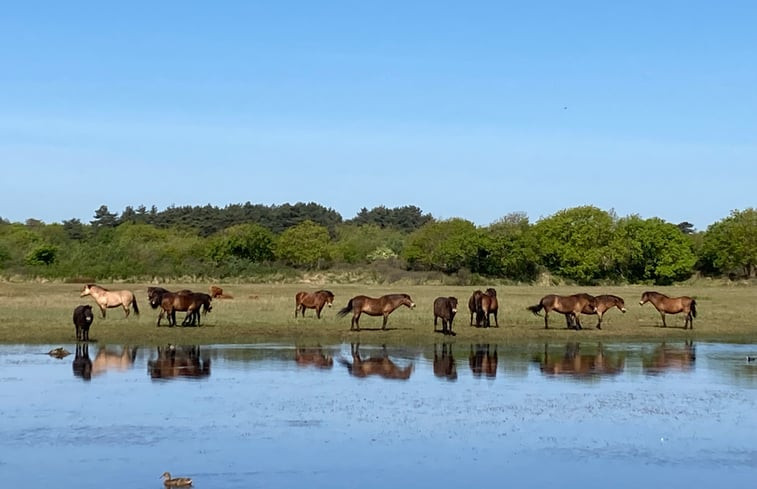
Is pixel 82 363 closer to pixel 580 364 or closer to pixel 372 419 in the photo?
pixel 372 419

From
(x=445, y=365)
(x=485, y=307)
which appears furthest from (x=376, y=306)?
(x=445, y=365)

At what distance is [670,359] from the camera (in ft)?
77.6

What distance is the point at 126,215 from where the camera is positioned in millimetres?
134750

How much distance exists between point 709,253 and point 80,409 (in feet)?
224

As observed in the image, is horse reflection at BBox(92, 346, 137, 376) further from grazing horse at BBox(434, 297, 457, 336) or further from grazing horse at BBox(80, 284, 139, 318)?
grazing horse at BBox(434, 297, 457, 336)

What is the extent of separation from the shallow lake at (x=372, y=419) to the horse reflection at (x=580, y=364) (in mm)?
92

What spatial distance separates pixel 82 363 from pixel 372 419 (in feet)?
27.4

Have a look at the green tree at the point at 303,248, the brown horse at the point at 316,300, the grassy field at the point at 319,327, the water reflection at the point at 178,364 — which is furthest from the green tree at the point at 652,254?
the water reflection at the point at 178,364

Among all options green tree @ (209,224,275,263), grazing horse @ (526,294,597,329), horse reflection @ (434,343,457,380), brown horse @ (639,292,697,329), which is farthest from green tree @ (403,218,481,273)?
horse reflection @ (434,343,457,380)

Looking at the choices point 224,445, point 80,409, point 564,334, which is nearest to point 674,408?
point 224,445

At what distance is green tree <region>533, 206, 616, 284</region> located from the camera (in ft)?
241

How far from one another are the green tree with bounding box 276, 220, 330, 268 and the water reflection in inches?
2239

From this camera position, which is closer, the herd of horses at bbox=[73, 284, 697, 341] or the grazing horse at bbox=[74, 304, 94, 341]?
the grazing horse at bbox=[74, 304, 94, 341]

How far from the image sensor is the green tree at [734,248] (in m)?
75.6
